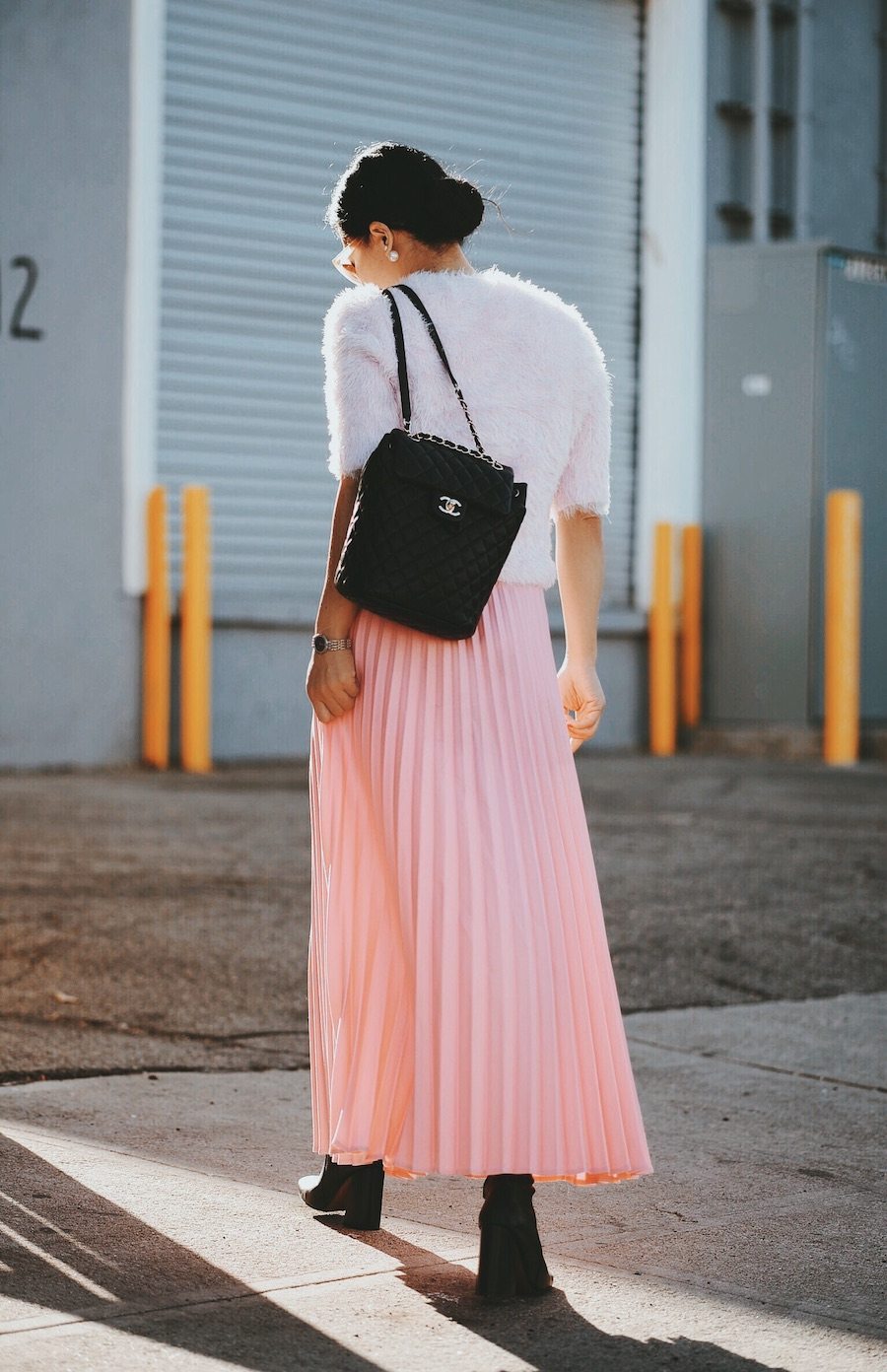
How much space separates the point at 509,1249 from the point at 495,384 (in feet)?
4.06

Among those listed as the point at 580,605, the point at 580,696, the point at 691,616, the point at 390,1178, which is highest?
the point at 691,616

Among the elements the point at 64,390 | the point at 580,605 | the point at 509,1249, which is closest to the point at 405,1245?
the point at 509,1249

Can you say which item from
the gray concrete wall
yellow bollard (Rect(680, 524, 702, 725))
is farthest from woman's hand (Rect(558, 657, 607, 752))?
yellow bollard (Rect(680, 524, 702, 725))

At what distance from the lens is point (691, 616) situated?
40.6ft

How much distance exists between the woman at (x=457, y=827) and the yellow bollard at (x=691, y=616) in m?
9.56

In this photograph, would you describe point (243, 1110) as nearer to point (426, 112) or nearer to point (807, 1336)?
point (807, 1336)

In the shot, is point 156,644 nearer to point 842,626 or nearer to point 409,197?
point 842,626

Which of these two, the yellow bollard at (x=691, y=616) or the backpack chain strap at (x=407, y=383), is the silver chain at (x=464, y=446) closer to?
the backpack chain strap at (x=407, y=383)

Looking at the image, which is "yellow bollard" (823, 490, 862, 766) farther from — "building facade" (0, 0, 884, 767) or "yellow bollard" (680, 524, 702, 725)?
"building facade" (0, 0, 884, 767)

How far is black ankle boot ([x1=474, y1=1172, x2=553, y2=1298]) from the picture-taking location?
257cm

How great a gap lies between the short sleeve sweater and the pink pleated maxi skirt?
0.19 metres

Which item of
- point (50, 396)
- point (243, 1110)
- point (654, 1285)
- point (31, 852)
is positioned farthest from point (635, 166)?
point (654, 1285)

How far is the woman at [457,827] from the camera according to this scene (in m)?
2.63

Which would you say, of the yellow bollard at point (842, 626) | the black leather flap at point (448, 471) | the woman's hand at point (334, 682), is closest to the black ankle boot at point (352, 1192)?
the woman's hand at point (334, 682)
